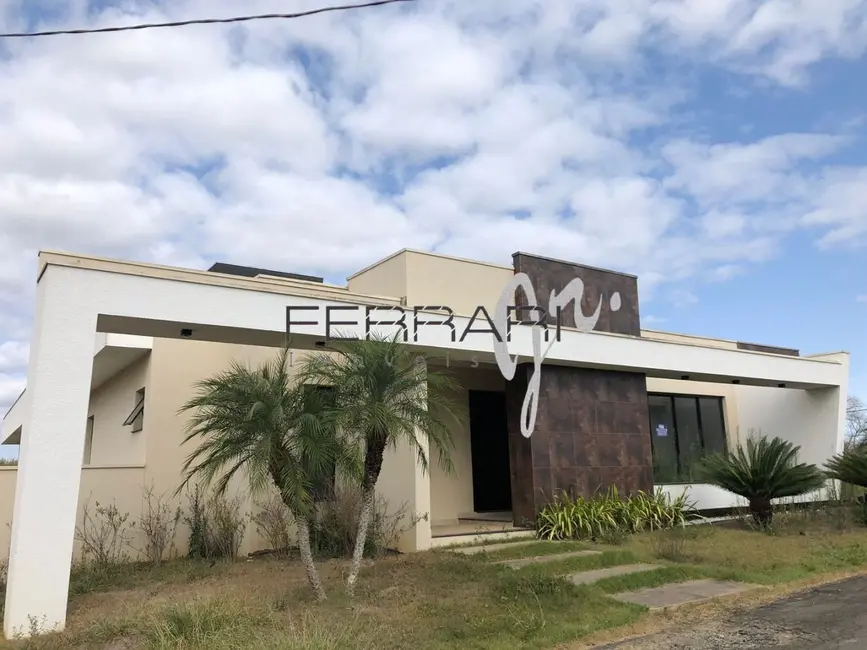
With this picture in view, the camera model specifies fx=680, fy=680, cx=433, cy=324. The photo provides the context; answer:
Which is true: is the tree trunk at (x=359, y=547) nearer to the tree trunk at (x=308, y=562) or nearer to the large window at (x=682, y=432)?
the tree trunk at (x=308, y=562)

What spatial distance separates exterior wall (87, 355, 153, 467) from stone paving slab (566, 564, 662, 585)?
846cm

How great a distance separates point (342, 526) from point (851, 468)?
425 inches

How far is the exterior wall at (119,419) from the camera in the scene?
13914 millimetres

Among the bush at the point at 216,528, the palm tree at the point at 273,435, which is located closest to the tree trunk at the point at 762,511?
the palm tree at the point at 273,435

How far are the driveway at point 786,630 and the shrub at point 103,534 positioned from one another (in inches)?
346

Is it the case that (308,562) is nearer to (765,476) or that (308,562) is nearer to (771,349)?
(765,476)

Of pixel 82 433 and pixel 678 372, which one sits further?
pixel 678 372

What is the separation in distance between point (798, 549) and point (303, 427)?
8739mm

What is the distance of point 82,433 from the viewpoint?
8.03 m

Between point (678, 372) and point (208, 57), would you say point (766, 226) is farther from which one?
point (208, 57)

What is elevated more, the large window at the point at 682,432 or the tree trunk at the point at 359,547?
the large window at the point at 682,432

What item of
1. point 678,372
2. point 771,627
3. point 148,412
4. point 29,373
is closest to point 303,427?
point 29,373

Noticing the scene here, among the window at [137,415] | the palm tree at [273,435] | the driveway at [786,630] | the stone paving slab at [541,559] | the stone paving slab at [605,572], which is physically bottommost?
the driveway at [786,630]

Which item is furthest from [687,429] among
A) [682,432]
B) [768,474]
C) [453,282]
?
[453,282]
